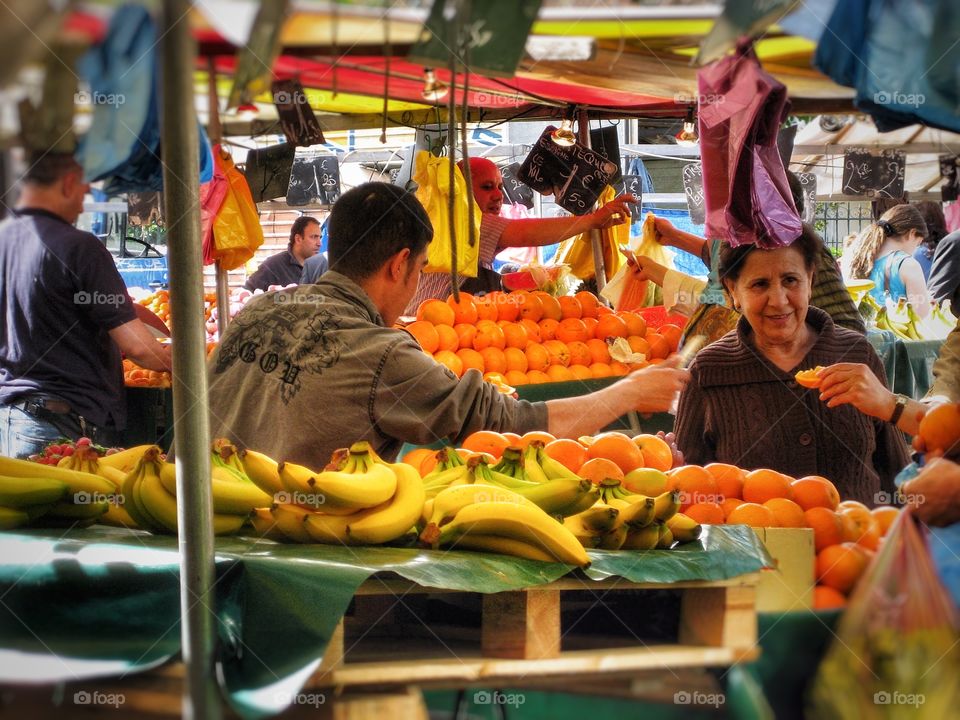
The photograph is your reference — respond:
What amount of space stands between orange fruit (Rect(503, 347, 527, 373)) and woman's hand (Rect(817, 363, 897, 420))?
117cm

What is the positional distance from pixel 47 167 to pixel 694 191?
177cm

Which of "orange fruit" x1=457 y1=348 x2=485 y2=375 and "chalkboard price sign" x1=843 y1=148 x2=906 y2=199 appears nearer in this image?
"chalkboard price sign" x1=843 y1=148 x2=906 y2=199

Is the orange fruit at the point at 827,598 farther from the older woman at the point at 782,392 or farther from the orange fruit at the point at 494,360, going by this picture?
the orange fruit at the point at 494,360

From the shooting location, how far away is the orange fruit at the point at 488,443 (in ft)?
8.87

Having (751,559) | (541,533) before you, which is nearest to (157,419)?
(541,533)

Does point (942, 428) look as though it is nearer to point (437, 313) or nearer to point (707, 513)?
point (707, 513)

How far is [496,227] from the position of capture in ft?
12.5

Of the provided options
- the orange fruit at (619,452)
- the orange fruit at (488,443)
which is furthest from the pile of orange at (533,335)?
the orange fruit at (619,452)

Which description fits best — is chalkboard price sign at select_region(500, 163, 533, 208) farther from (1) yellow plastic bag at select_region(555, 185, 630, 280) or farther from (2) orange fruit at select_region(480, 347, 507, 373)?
(2) orange fruit at select_region(480, 347, 507, 373)

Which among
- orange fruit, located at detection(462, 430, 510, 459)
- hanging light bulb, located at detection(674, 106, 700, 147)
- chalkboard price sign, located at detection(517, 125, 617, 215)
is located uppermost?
hanging light bulb, located at detection(674, 106, 700, 147)

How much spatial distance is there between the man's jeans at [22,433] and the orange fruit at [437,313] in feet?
4.16

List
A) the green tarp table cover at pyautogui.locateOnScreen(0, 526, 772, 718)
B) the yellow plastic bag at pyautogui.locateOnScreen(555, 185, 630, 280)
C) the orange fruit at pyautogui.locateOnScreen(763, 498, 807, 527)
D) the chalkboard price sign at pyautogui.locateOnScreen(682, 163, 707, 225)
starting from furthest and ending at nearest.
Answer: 1. the yellow plastic bag at pyautogui.locateOnScreen(555, 185, 630, 280)
2. the chalkboard price sign at pyautogui.locateOnScreen(682, 163, 707, 225)
3. the orange fruit at pyautogui.locateOnScreen(763, 498, 807, 527)
4. the green tarp table cover at pyautogui.locateOnScreen(0, 526, 772, 718)

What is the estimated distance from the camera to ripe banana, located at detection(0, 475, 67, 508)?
2291 mm

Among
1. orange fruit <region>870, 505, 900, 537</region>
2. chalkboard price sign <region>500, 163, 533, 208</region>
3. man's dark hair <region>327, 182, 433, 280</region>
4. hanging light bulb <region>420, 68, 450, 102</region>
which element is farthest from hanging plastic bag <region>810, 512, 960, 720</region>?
chalkboard price sign <region>500, 163, 533, 208</region>
